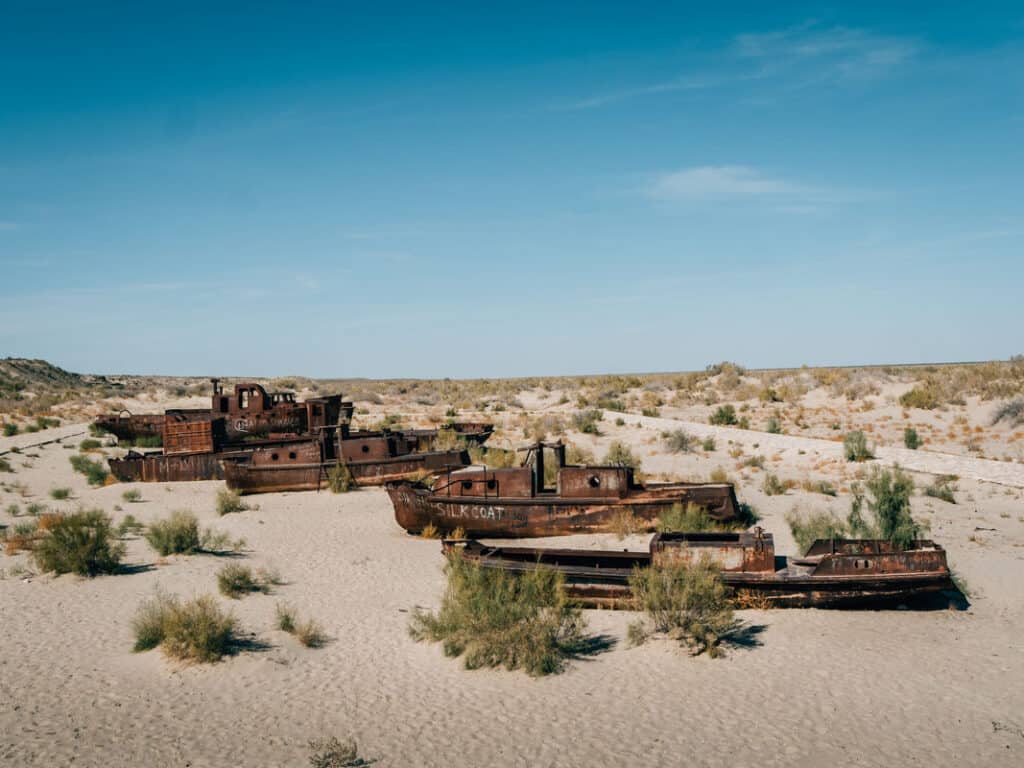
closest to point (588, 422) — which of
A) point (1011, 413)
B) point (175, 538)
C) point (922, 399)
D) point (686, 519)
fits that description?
point (922, 399)

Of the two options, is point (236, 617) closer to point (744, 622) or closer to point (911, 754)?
point (744, 622)

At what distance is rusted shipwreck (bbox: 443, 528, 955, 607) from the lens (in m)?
10.7

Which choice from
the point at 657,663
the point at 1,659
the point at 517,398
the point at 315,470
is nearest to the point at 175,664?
the point at 1,659

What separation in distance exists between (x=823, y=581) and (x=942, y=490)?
10317mm

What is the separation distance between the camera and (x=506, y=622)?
9.66 meters

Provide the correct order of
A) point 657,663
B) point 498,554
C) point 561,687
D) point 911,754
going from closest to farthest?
1. point 911,754
2. point 561,687
3. point 657,663
4. point 498,554

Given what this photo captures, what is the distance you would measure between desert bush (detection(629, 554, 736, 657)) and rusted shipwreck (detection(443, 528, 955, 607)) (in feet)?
2.40

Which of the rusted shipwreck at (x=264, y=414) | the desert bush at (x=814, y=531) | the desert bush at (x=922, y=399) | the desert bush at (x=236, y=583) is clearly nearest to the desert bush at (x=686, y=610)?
the desert bush at (x=814, y=531)

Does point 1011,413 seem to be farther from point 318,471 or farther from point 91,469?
point 91,469

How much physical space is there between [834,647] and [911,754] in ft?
8.58

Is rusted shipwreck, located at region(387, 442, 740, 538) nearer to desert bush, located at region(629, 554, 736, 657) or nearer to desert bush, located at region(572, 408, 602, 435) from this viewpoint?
desert bush, located at region(629, 554, 736, 657)

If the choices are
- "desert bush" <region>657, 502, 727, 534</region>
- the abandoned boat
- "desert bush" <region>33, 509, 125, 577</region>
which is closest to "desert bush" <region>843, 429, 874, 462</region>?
"desert bush" <region>657, 502, 727, 534</region>

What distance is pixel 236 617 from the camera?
10961mm

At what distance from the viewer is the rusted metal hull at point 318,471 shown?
21.4 meters
